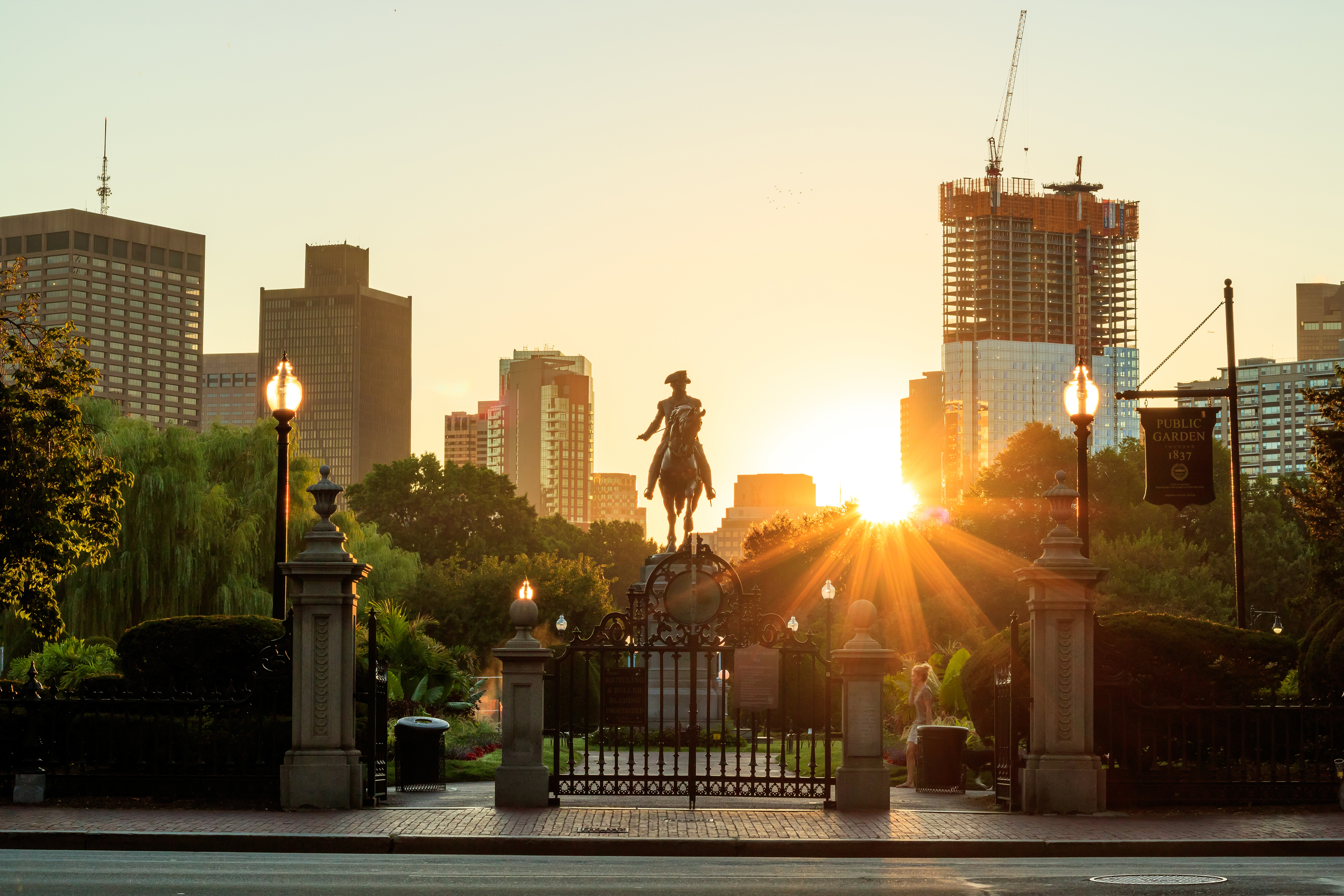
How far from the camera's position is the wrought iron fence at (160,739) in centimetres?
1734

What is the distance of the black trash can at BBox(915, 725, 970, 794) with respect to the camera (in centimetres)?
2122

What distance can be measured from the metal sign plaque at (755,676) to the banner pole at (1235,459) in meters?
9.12

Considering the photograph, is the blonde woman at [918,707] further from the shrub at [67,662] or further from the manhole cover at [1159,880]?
the shrub at [67,662]

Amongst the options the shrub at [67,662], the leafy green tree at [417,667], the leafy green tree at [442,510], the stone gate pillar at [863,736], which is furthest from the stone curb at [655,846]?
the leafy green tree at [442,510]

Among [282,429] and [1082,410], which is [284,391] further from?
[1082,410]

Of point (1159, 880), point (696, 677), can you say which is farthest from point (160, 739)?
point (1159, 880)

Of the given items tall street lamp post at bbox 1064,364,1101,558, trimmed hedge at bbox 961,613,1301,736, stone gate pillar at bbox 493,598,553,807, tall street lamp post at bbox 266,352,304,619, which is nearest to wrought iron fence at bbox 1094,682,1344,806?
trimmed hedge at bbox 961,613,1301,736

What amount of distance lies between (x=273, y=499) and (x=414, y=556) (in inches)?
967

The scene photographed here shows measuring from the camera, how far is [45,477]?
23328 mm

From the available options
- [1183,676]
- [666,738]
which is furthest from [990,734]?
[666,738]

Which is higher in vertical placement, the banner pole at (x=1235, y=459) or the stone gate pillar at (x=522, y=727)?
the banner pole at (x=1235, y=459)

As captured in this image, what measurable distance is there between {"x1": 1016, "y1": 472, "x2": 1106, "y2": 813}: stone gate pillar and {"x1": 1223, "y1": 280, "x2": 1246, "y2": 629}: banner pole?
7.65 meters

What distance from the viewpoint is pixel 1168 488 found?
2303 centimetres

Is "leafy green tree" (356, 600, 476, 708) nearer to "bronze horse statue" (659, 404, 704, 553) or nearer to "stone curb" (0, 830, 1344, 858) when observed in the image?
"bronze horse statue" (659, 404, 704, 553)
